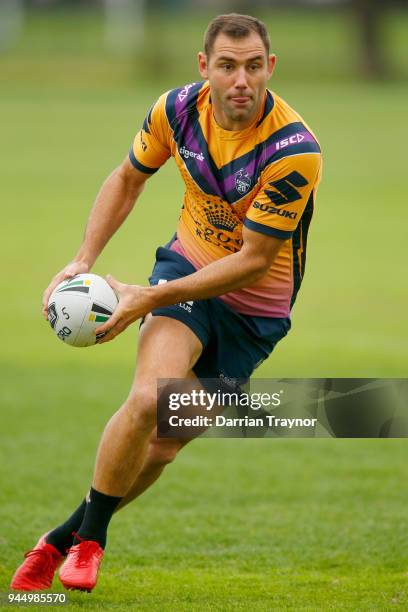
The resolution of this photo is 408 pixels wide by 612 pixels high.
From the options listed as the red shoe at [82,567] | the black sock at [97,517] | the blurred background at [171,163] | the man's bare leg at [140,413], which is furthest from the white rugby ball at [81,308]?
the blurred background at [171,163]

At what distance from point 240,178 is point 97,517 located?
1.92 metres

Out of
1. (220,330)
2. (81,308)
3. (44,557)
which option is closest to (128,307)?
(81,308)

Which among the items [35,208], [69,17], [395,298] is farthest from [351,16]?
[395,298]

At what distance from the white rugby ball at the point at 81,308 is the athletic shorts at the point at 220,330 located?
375 mm

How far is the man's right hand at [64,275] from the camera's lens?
628cm

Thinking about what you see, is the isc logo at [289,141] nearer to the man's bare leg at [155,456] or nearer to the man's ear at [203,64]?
the man's ear at [203,64]

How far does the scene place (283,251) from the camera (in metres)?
6.68

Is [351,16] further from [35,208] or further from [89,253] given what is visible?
[89,253]

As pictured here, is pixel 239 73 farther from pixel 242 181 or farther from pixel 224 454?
pixel 224 454

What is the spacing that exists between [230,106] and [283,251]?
3.12 ft

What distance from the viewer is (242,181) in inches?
249

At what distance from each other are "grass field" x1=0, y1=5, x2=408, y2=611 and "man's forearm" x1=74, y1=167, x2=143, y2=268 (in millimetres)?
1862

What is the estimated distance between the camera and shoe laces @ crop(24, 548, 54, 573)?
6.41 metres

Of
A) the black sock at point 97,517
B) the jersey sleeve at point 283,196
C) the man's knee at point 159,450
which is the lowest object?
the black sock at point 97,517
